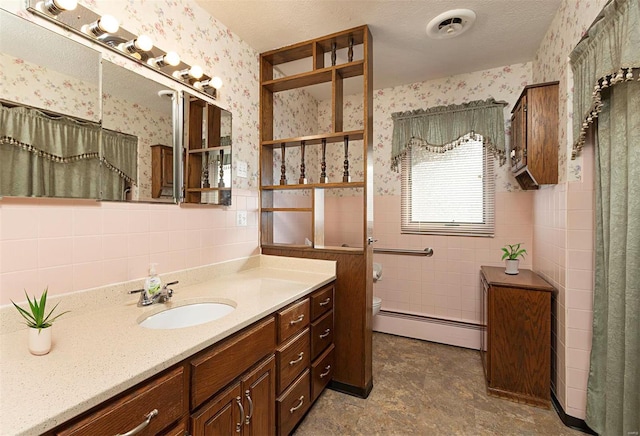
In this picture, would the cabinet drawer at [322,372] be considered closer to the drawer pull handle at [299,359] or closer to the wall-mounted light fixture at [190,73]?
the drawer pull handle at [299,359]

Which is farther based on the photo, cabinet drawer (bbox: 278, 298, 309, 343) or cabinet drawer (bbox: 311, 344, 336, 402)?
cabinet drawer (bbox: 311, 344, 336, 402)

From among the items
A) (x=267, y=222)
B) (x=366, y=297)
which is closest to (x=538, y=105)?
(x=366, y=297)

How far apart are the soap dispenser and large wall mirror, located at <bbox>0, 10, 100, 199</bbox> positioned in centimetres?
41

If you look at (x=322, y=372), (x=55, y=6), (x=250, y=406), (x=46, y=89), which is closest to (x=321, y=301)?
(x=322, y=372)

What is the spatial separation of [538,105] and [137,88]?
7.76 feet

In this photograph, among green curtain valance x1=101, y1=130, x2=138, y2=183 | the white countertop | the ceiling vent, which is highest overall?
the ceiling vent

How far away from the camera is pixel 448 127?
2.72 metres

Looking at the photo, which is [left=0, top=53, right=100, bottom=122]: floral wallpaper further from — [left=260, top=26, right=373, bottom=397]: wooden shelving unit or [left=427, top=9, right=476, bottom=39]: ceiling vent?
[left=427, top=9, right=476, bottom=39]: ceiling vent

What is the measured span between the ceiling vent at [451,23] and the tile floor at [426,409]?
2451mm

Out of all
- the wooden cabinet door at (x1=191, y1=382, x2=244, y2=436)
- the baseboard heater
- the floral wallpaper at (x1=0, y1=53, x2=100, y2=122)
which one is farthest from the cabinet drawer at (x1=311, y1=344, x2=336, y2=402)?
the floral wallpaper at (x1=0, y1=53, x2=100, y2=122)

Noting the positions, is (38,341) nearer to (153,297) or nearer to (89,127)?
(153,297)

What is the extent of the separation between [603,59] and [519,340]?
1626 millimetres

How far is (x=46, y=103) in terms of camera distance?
1.11m

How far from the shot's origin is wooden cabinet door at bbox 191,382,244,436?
98 cm
